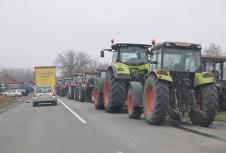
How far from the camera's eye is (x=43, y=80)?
48.8 metres

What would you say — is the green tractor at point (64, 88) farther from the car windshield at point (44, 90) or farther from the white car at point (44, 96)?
the white car at point (44, 96)


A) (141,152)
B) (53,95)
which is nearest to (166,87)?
(141,152)

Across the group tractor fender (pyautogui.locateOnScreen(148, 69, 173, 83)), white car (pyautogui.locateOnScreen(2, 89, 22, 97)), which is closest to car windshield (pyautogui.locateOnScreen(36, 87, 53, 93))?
tractor fender (pyautogui.locateOnScreen(148, 69, 173, 83))

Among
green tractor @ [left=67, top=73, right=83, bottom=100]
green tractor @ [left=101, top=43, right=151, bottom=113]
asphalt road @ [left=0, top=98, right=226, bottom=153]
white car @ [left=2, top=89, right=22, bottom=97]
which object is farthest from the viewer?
white car @ [left=2, top=89, right=22, bottom=97]

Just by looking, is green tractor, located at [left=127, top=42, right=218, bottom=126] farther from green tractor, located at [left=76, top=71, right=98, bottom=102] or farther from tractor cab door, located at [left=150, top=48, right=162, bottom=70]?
green tractor, located at [left=76, top=71, right=98, bottom=102]

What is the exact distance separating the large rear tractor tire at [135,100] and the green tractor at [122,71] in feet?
8.26

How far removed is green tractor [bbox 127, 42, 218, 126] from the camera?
16469mm

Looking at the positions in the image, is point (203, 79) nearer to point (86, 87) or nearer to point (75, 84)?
point (86, 87)

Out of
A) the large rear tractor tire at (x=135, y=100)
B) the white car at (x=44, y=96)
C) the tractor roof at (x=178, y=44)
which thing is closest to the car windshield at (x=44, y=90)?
the white car at (x=44, y=96)

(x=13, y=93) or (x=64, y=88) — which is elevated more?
(x=64, y=88)

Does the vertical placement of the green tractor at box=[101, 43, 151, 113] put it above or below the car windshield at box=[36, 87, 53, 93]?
above

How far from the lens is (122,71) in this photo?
72.8 feet

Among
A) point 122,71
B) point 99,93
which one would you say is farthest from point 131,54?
point 99,93

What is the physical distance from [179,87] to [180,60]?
1.05m
